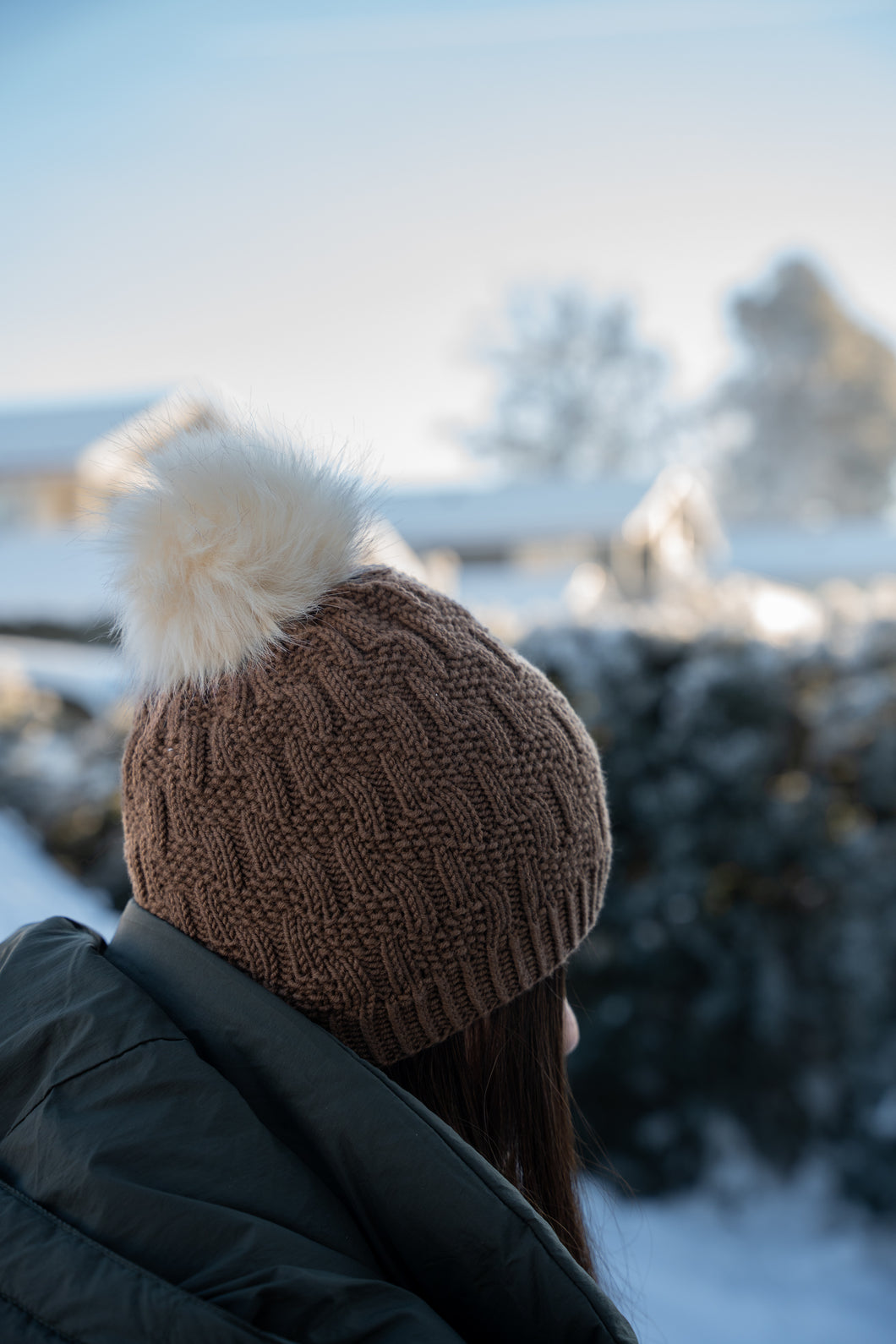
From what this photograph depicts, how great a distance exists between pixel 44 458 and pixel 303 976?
48.5 ft

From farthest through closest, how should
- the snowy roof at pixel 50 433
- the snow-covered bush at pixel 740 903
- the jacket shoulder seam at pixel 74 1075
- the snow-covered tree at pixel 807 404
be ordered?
the snow-covered tree at pixel 807 404, the snowy roof at pixel 50 433, the snow-covered bush at pixel 740 903, the jacket shoulder seam at pixel 74 1075

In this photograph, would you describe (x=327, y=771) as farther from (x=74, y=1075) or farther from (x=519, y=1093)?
(x=519, y=1093)

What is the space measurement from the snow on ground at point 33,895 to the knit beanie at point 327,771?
2.30ft

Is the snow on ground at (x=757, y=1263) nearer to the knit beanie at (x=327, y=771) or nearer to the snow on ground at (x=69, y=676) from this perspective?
the knit beanie at (x=327, y=771)

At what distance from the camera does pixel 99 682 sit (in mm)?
4160

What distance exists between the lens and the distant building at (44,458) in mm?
14227

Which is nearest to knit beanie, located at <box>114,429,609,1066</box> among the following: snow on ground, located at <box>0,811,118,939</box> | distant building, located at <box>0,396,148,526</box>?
snow on ground, located at <box>0,811,118,939</box>

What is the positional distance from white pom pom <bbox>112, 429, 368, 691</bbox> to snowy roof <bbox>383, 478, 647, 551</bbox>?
16040 millimetres

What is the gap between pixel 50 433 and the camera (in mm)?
15039

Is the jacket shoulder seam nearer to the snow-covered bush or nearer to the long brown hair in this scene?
the long brown hair

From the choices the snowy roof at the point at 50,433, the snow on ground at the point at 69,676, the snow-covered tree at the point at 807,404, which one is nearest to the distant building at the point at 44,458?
the snowy roof at the point at 50,433

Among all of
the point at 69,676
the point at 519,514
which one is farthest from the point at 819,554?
the point at 69,676

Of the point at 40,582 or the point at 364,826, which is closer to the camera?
the point at 364,826

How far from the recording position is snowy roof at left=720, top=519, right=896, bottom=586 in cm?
2244
